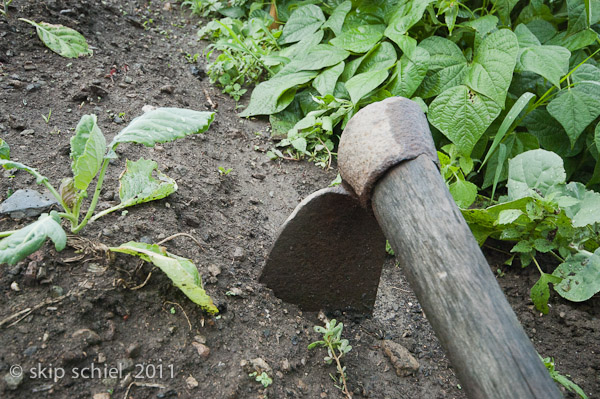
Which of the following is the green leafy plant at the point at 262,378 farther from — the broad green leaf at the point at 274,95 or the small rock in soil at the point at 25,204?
the broad green leaf at the point at 274,95

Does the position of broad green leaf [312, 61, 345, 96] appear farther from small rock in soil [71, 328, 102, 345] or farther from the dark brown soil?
small rock in soil [71, 328, 102, 345]

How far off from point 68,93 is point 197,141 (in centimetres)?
67

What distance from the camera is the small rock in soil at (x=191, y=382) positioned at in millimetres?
1281

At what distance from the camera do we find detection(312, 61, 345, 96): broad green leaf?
8.71 ft

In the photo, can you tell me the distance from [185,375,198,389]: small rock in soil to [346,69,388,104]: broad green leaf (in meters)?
1.59

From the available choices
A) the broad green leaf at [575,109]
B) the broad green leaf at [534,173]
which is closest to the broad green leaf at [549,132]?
the broad green leaf at [575,109]

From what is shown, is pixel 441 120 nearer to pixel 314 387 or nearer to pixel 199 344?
pixel 314 387

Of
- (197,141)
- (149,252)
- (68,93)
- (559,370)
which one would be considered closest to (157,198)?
(149,252)

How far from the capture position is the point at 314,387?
1.47 metres

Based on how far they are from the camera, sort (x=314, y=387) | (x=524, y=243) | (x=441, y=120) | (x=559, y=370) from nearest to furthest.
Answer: (x=314, y=387)
(x=559, y=370)
(x=524, y=243)
(x=441, y=120)

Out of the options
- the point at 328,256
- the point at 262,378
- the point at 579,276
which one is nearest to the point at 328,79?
the point at 328,256

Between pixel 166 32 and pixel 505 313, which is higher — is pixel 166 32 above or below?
below

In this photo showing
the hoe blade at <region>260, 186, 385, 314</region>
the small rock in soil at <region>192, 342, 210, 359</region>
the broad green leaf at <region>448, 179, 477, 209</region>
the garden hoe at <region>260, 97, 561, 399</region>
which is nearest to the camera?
the garden hoe at <region>260, 97, 561, 399</region>

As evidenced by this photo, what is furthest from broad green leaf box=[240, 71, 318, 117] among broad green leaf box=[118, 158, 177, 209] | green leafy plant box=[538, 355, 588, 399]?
green leafy plant box=[538, 355, 588, 399]
